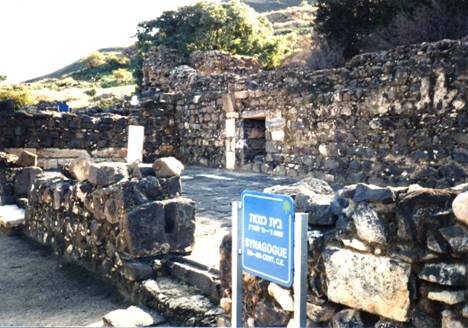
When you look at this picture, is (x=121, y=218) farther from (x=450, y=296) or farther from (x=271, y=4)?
(x=271, y=4)

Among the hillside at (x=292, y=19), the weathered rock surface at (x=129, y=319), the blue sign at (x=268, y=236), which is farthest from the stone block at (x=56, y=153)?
the hillside at (x=292, y=19)

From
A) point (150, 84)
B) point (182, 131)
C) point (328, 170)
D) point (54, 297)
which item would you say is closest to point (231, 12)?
point (150, 84)

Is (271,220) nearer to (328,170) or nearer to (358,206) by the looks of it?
(358,206)

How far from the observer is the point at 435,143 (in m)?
6.95

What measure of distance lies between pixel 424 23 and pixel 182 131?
21.9 feet

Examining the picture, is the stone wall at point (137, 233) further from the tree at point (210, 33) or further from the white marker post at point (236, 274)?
the tree at point (210, 33)

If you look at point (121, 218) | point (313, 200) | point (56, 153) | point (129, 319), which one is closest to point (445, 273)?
point (313, 200)

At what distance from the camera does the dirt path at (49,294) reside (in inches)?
157

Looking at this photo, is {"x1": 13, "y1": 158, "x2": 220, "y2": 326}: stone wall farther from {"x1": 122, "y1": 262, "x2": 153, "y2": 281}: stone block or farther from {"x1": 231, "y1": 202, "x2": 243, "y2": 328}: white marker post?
{"x1": 231, "y1": 202, "x2": 243, "y2": 328}: white marker post

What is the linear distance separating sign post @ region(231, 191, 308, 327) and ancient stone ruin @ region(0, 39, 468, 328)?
0.28 metres

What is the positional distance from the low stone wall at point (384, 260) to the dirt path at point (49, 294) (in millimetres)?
1936

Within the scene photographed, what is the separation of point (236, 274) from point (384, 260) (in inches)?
31.6

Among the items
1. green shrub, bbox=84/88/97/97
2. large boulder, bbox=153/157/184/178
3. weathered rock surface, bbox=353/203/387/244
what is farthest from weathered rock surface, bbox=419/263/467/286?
green shrub, bbox=84/88/97/97

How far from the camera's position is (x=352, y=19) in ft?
47.8
